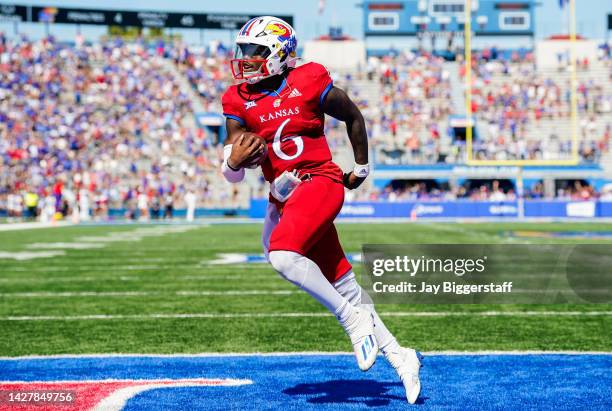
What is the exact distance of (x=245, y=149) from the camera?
3.85 meters

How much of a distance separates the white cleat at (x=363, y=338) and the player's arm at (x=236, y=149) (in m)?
0.88

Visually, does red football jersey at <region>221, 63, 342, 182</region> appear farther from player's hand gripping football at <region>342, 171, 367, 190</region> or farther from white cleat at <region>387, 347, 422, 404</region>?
white cleat at <region>387, 347, 422, 404</region>

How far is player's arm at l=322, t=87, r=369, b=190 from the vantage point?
4.05 metres

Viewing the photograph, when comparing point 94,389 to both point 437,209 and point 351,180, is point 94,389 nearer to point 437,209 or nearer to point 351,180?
point 351,180

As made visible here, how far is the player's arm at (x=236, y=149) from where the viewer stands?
385cm

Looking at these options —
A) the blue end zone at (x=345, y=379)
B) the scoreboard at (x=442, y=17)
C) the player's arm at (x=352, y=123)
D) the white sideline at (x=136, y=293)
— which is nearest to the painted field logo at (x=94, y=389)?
the blue end zone at (x=345, y=379)

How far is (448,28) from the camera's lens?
45969 mm

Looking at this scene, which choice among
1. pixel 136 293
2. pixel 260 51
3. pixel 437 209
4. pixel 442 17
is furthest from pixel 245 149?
pixel 442 17

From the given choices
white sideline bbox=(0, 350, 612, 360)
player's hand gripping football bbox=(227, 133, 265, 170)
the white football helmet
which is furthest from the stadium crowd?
player's hand gripping football bbox=(227, 133, 265, 170)

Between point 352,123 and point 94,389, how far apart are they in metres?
1.91

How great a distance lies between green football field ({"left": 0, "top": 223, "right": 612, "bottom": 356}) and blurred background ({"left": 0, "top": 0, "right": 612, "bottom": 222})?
19868 millimetres

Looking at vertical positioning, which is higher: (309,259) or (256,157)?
(256,157)

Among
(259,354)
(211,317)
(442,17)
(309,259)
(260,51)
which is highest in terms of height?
(442,17)

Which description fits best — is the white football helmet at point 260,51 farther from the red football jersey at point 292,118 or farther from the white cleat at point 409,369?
the white cleat at point 409,369
